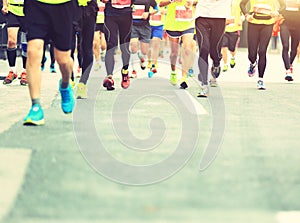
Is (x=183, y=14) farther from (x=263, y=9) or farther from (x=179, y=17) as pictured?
(x=263, y=9)

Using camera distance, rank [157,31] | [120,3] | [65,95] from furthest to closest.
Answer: [157,31] → [120,3] → [65,95]

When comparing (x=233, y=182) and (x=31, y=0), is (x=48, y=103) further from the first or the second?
(x=233, y=182)

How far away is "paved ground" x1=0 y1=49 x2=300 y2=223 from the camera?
13.3 feet

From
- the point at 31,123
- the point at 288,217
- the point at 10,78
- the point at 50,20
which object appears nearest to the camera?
the point at 288,217

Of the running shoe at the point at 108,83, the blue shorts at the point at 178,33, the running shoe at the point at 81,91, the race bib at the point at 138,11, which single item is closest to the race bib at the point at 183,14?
the blue shorts at the point at 178,33

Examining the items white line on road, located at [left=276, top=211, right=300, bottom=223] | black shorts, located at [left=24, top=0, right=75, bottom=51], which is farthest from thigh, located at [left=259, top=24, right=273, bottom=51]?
white line on road, located at [left=276, top=211, right=300, bottom=223]

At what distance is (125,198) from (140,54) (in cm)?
1371

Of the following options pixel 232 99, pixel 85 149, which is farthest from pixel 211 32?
pixel 85 149

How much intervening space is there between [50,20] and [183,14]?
5716mm

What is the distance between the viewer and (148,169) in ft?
17.0

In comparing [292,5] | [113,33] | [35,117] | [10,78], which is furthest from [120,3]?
[35,117]

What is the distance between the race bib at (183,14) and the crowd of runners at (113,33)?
2 cm

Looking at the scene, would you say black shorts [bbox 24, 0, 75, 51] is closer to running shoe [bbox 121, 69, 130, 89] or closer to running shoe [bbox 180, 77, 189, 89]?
running shoe [bbox 121, 69, 130, 89]

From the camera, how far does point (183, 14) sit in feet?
42.2
